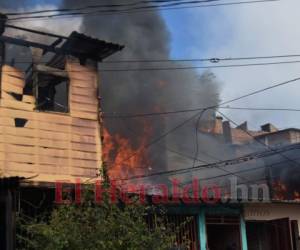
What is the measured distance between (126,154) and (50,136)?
1106cm

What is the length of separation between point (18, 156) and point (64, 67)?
3343 millimetres

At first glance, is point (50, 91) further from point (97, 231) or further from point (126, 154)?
point (126, 154)

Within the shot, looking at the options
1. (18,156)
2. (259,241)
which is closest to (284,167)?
(259,241)

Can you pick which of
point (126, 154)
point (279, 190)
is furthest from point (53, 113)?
point (279, 190)

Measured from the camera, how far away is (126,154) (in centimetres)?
2606

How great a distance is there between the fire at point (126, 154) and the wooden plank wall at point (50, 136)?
22.6 ft

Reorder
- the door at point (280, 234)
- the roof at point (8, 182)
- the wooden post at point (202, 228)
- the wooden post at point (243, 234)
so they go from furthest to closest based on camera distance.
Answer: the door at point (280, 234), the wooden post at point (243, 234), the wooden post at point (202, 228), the roof at point (8, 182)

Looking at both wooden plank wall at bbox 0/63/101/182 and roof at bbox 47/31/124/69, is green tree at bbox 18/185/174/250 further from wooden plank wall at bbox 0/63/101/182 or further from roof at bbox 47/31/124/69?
roof at bbox 47/31/124/69

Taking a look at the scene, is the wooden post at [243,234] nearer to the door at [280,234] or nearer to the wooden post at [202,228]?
the door at [280,234]

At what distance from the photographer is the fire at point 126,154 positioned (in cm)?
2462

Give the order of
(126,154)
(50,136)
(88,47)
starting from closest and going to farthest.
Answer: (50,136) < (88,47) < (126,154)

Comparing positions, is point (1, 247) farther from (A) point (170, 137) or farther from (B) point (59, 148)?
(A) point (170, 137)

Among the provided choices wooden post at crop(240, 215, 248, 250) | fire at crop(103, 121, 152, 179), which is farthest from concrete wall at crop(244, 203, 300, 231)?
fire at crop(103, 121, 152, 179)

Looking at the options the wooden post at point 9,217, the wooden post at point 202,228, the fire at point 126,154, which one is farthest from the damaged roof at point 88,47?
the wooden post at point 9,217
